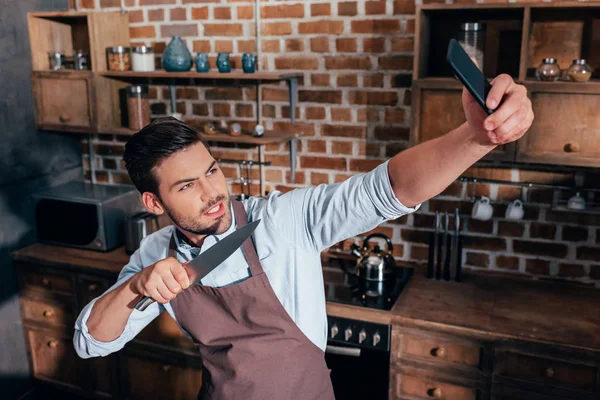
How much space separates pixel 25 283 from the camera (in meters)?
3.02

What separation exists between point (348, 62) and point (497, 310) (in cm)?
124

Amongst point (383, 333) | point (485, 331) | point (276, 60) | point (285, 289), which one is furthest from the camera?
point (276, 60)

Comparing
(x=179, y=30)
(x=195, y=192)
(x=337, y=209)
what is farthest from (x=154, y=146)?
(x=179, y=30)

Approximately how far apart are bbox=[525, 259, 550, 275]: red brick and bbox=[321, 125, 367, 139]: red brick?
3.02ft

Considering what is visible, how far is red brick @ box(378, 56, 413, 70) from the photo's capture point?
2594 mm

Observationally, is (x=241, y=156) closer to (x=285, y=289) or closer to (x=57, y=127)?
(x=57, y=127)

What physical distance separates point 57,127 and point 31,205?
44cm

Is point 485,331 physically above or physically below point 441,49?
below

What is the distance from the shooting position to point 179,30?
297 centimetres

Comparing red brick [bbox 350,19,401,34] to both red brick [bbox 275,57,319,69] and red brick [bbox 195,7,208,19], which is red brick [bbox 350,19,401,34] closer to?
red brick [bbox 275,57,319,69]

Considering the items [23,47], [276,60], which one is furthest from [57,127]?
[276,60]

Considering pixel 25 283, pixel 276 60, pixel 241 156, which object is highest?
pixel 276 60

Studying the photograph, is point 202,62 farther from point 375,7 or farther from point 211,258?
point 211,258

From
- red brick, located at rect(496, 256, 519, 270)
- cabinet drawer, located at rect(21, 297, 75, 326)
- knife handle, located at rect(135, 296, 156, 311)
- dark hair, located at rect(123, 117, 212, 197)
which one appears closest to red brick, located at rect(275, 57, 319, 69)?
red brick, located at rect(496, 256, 519, 270)
